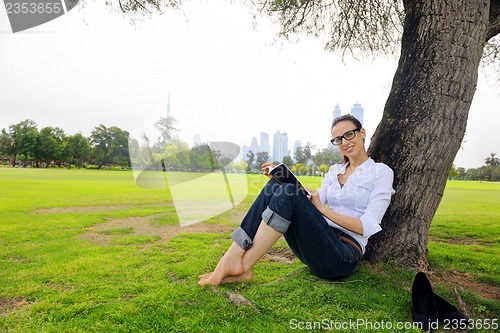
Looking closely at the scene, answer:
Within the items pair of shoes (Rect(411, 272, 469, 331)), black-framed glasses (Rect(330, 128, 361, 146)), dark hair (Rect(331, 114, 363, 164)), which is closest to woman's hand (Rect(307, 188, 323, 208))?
black-framed glasses (Rect(330, 128, 361, 146))

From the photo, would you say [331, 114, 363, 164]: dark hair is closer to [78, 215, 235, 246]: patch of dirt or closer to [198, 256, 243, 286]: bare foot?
[198, 256, 243, 286]: bare foot

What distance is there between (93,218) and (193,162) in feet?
9.56

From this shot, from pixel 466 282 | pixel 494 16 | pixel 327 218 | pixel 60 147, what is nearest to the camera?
pixel 327 218

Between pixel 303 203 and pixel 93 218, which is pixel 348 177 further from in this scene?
pixel 93 218

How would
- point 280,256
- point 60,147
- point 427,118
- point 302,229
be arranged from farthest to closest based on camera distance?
point 60,147
point 280,256
point 427,118
point 302,229

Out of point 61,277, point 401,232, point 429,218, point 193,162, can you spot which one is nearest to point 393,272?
point 401,232

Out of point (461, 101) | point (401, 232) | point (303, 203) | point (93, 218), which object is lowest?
point (93, 218)

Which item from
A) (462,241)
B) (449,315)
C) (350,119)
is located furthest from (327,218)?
(462,241)

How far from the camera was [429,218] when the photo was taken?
312cm

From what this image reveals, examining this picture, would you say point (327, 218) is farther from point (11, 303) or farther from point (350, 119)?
point (11, 303)

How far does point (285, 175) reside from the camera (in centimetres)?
242

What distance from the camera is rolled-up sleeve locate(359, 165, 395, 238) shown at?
236cm

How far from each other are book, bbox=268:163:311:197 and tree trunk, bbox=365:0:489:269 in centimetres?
119

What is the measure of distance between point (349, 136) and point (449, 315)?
144 centimetres
